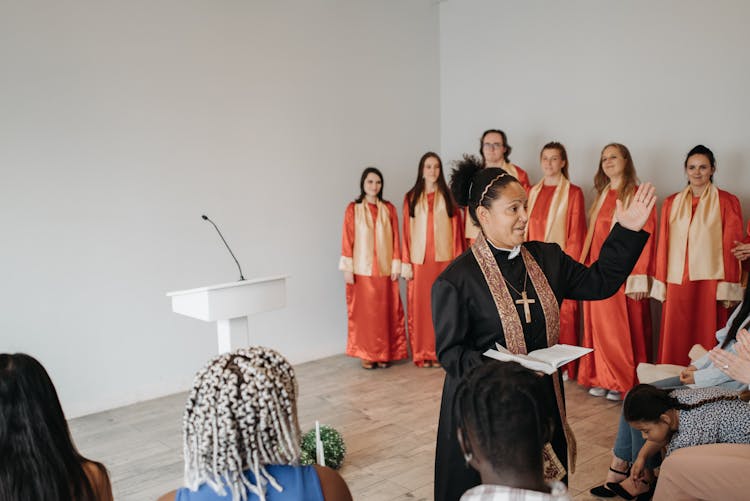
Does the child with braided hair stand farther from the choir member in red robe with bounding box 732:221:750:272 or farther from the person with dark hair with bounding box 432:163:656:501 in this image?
the choir member in red robe with bounding box 732:221:750:272

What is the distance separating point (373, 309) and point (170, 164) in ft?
6.87

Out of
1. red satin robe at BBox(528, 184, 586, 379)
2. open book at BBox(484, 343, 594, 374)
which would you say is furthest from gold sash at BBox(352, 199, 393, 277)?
open book at BBox(484, 343, 594, 374)

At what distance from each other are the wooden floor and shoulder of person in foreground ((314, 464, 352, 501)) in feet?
6.39

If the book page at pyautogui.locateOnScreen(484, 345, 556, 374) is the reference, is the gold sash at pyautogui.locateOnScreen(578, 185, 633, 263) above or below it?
above

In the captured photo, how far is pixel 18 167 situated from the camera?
170 inches

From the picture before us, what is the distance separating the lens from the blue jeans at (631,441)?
3.11 metres

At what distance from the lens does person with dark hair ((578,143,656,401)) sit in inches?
182

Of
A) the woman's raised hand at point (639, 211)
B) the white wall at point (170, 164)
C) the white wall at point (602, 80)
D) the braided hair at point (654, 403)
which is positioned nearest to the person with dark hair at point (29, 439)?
the woman's raised hand at point (639, 211)

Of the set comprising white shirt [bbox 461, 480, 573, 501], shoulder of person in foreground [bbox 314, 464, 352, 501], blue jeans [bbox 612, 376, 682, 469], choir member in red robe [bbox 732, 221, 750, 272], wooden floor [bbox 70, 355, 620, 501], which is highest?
choir member in red robe [bbox 732, 221, 750, 272]

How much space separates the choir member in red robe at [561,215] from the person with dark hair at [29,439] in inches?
160

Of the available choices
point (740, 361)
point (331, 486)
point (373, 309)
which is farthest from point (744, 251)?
point (331, 486)

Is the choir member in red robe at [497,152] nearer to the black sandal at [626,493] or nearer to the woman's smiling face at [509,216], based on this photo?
the black sandal at [626,493]

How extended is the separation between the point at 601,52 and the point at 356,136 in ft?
7.49

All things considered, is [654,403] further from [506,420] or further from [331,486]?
[331,486]
